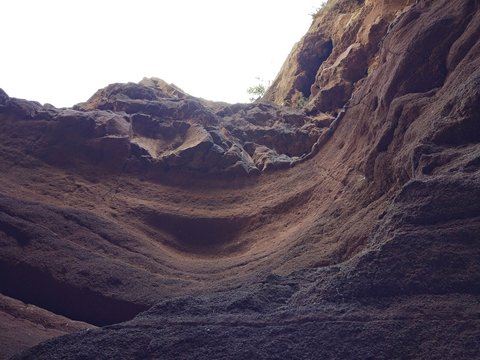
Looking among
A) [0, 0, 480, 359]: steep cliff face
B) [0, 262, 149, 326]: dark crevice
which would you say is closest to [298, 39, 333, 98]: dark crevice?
[0, 0, 480, 359]: steep cliff face

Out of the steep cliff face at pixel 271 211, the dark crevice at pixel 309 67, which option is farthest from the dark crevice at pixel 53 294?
the dark crevice at pixel 309 67

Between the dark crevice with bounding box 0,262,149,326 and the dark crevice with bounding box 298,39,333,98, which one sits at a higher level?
the dark crevice with bounding box 298,39,333,98

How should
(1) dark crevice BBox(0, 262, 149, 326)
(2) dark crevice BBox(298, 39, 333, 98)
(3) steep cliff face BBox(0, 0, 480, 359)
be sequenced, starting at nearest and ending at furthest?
(3) steep cliff face BBox(0, 0, 480, 359), (1) dark crevice BBox(0, 262, 149, 326), (2) dark crevice BBox(298, 39, 333, 98)

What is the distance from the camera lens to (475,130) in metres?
5.56

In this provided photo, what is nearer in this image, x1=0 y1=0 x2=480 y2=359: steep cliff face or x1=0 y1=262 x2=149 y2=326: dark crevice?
x1=0 y1=0 x2=480 y2=359: steep cliff face

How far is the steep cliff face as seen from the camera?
174 inches

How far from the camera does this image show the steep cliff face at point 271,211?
174 inches

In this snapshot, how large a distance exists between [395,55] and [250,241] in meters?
4.51

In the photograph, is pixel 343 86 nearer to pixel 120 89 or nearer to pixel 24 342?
pixel 120 89

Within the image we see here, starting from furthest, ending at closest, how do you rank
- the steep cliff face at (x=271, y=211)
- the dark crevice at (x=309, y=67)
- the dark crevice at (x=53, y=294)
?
the dark crevice at (x=309, y=67)
the dark crevice at (x=53, y=294)
the steep cliff face at (x=271, y=211)

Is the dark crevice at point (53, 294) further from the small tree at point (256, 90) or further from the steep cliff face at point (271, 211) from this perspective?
the small tree at point (256, 90)

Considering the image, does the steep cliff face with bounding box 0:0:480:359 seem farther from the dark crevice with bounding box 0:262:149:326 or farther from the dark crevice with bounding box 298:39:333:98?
the dark crevice with bounding box 298:39:333:98

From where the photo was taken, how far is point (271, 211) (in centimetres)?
979

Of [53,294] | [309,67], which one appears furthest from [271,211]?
[309,67]
